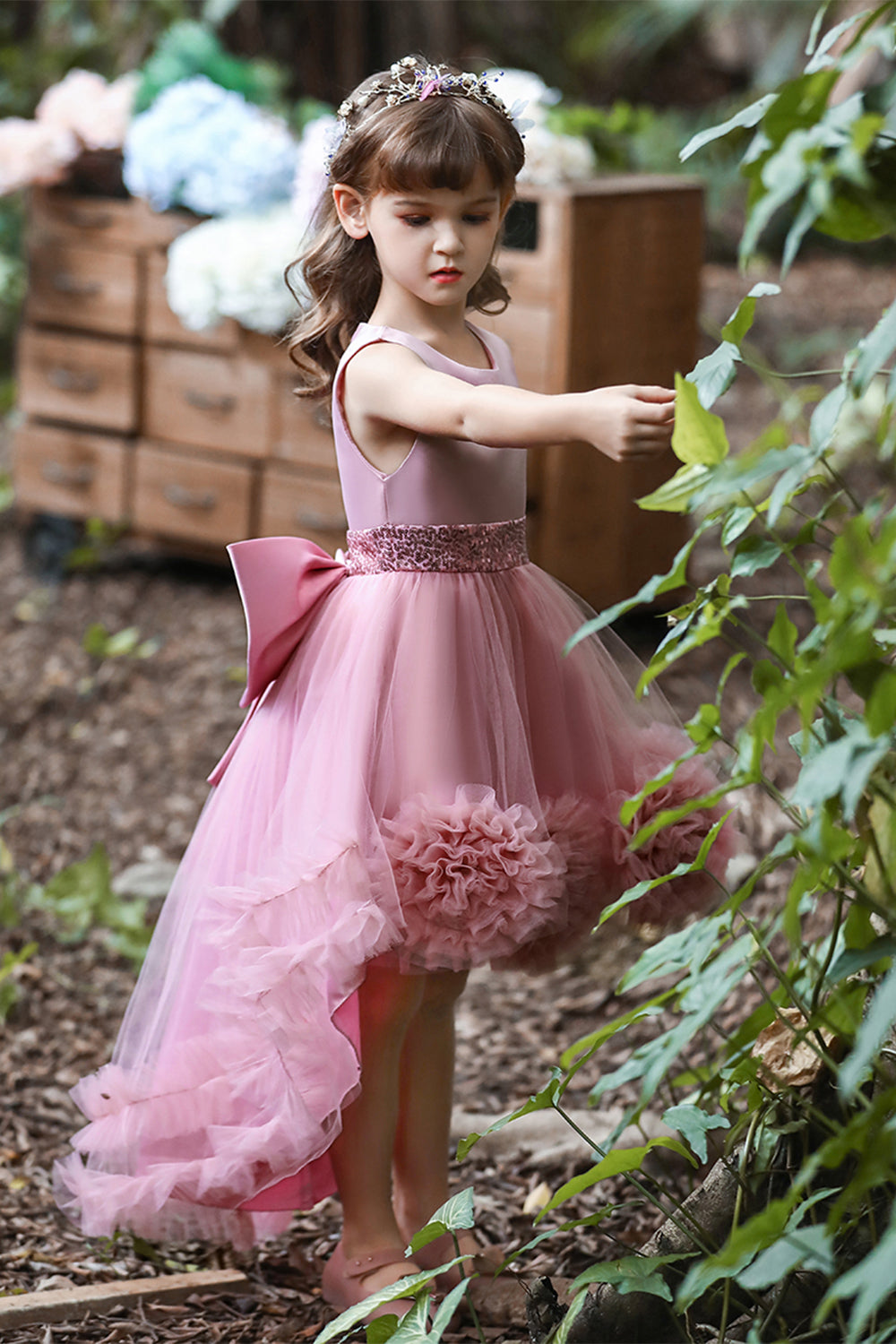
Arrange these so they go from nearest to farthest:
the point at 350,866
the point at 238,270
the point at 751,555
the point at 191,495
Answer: the point at 751,555 → the point at 350,866 → the point at 238,270 → the point at 191,495

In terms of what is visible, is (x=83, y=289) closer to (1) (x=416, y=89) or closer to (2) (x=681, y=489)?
(1) (x=416, y=89)

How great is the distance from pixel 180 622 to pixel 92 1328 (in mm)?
2687

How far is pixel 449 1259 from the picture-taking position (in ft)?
5.45

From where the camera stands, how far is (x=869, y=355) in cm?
87

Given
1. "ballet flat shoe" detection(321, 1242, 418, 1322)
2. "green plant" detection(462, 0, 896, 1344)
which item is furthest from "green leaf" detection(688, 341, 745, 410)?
"ballet flat shoe" detection(321, 1242, 418, 1322)

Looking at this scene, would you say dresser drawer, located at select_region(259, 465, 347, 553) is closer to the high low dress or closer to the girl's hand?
the high low dress

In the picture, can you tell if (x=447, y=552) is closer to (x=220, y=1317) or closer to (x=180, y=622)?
(x=220, y=1317)

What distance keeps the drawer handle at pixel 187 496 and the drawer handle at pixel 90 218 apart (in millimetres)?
719

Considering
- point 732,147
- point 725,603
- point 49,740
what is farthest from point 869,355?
point 732,147

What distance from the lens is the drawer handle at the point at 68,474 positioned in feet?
14.2

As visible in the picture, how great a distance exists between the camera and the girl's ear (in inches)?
62.5

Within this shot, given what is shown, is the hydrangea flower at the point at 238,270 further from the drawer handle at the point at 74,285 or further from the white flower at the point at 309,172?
the drawer handle at the point at 74,285

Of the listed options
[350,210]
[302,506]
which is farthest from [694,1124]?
[302,506]

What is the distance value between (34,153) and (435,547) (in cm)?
300
